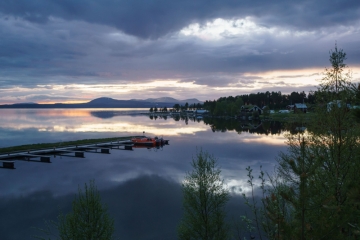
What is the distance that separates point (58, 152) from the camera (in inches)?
1877

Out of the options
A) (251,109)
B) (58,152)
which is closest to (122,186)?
(58,152)

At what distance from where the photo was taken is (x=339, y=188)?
8.45m

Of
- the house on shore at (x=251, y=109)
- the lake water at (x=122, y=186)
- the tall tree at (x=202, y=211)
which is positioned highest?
the house on shore at (x=251, y=109)

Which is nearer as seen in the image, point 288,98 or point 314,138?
point 314,138

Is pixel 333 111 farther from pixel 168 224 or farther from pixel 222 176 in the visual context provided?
pixel 222 176

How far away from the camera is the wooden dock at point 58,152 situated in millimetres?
42219

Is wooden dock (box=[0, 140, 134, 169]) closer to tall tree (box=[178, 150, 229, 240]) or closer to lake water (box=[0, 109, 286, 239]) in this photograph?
lake water (box=[0, 109, 286, 239])

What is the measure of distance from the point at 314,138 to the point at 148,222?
16.9 meters

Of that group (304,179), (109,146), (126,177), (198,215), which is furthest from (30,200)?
(304,179)

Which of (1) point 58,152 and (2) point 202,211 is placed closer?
(2) point 202,211

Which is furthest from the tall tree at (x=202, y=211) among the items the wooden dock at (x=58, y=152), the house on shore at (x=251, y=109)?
the house on shore at (x=251, y=109)

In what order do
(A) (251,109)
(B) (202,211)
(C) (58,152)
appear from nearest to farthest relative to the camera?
1. (B) (202,211)
2. (C) (58,152)
3. (A) (251,109)

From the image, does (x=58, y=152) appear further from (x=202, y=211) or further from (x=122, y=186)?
(x=202, y=211)

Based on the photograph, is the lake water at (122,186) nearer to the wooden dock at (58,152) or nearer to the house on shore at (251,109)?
the wooden dock at (58,152)
